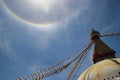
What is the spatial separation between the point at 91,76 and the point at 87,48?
42.4 ft

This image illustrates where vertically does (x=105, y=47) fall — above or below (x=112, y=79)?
above

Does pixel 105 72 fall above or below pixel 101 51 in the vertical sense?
below

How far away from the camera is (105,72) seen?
2144 cm

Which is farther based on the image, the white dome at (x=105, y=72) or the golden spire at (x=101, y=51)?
the golden spire at (x=101, y=51)

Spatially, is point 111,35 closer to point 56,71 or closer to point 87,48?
point 87,48

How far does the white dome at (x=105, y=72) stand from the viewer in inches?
827

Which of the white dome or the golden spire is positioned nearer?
the white dome

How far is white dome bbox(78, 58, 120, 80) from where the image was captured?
21008 millimetres

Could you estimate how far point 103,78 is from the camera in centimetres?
2109

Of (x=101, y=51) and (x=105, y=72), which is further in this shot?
(x=101, y=51)

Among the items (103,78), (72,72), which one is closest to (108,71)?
(103,78)

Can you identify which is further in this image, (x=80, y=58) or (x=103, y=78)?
(x=80, y=58)

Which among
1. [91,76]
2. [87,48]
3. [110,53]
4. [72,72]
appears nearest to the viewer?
[91,76]

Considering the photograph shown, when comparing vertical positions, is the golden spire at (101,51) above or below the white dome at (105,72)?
above
